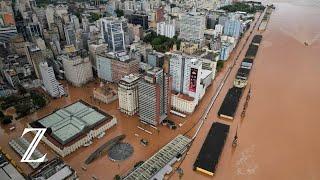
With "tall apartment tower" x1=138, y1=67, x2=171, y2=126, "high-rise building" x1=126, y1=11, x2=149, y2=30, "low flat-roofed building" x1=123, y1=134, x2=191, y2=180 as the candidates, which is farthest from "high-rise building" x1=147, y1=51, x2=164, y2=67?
"high-rise building" x1=126, y1=11, x2=149, y2=30

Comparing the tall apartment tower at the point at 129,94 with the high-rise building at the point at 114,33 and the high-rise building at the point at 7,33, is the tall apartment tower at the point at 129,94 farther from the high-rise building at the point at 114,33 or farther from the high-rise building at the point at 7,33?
the high-rise building at the point at 7,33

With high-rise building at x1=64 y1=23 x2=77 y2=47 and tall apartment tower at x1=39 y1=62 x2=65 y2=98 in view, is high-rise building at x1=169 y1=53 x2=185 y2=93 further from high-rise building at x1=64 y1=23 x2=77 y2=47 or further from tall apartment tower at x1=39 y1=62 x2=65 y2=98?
high-rise building at x1=64 y1=23 x2=77 y2=47

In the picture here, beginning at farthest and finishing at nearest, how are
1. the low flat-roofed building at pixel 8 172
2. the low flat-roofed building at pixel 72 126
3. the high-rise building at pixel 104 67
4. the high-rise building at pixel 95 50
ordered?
the high-rise building at pixel 95 50, the high-rise building at pixel 104 67, the low flat-roofed building at pixel 72 126, the low flat-roofed building at pixel 8 172

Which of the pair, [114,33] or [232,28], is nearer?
[114,33]

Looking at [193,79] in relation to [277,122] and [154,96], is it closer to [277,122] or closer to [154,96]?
[154,96]

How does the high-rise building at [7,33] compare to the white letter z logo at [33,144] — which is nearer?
the white letter z logo at [33,144]

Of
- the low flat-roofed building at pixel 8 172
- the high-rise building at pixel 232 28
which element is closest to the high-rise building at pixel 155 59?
the high-rise building at pixel 232 28

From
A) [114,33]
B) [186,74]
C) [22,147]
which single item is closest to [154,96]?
[186,74]
